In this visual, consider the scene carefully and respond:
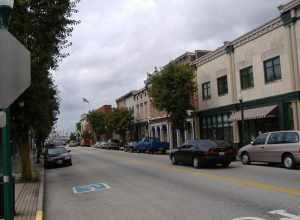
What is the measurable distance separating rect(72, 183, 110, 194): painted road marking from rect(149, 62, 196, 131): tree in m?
21.1

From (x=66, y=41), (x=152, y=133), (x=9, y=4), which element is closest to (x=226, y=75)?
(x=66, y=41)

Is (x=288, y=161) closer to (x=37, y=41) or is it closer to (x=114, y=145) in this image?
(x=37, y=41)

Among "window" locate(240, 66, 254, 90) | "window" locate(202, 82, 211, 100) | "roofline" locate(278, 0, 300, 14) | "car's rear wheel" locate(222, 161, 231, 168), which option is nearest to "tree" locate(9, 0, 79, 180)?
"car's rear wheel" locate(222, 161, 231, 168)

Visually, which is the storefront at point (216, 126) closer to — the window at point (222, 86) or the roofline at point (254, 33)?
the window at point (222, 86)

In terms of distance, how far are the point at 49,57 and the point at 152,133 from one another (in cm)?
3980

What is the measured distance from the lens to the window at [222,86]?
1339 inches

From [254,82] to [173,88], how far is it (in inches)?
350

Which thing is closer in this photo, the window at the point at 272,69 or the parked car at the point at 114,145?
the window at the point at 272,69

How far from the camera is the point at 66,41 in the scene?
18.1m

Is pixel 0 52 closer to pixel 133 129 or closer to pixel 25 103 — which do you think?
pixel 25 103

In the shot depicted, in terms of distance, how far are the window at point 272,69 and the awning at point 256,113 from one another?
1957 mm

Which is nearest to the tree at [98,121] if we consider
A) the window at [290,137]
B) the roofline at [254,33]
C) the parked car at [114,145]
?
the parked car at [114,145]

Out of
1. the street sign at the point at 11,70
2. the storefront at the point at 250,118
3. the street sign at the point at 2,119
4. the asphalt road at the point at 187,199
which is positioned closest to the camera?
the street sign at the point at 11,70

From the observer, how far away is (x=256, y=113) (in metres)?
28.5
